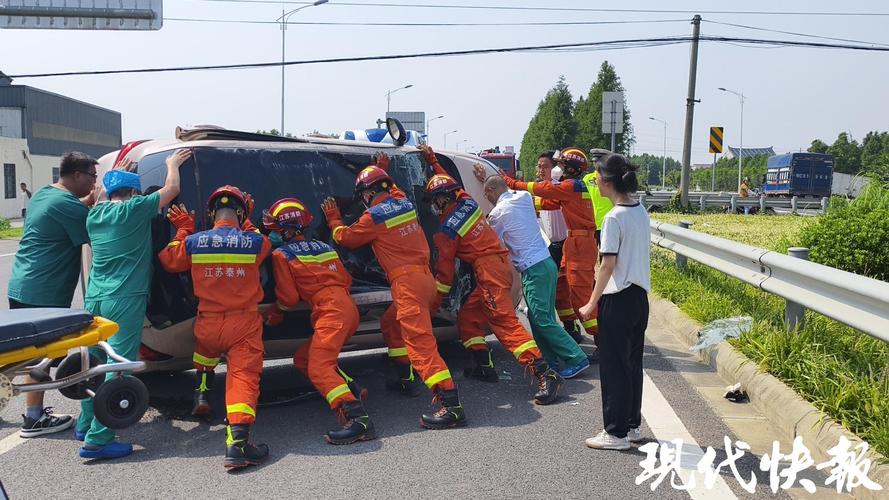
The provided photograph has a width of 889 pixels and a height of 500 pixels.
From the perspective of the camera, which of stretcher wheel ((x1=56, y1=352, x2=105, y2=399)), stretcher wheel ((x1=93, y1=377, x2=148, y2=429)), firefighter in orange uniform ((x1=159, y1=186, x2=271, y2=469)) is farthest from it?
firefighter in orange uniform ((x1=159, y1=186, x2=271, y2=469))

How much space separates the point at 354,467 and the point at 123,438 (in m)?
1.54

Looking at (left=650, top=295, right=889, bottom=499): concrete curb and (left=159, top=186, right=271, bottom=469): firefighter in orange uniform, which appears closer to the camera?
(left=650, top=295, right=889, bottom=499): concrete curb

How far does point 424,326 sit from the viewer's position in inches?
219

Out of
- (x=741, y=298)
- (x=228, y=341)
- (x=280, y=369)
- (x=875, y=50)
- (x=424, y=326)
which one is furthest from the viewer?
(x=875, y=50)

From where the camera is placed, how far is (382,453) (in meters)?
4.79

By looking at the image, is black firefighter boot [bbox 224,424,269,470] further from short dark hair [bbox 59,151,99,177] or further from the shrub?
the shrub

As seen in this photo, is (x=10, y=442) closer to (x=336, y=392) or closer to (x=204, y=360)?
(x=204, y=360)

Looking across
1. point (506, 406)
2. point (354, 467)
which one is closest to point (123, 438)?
point (354, 467)

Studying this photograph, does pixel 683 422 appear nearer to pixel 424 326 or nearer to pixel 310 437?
pixel 424 326

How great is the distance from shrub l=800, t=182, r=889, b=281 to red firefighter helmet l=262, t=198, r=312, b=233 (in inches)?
209

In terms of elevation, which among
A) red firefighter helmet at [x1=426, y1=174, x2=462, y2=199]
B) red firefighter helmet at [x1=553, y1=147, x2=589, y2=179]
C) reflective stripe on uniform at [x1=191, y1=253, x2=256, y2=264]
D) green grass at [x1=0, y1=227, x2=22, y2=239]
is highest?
red firefighter helmet at [x1=553, y1=147, x2=589, y2=179]

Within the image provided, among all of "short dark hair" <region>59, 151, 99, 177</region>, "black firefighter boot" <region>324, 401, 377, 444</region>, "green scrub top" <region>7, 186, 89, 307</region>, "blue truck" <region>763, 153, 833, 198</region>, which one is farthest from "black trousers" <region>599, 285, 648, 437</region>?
"blue truck" <region>763, 153, 833, 198</region>

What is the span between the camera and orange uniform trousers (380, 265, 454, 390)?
542cm

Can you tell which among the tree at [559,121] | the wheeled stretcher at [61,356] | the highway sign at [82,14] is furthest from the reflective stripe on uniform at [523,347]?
the tree at [559,121]
